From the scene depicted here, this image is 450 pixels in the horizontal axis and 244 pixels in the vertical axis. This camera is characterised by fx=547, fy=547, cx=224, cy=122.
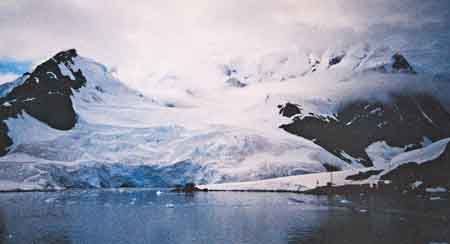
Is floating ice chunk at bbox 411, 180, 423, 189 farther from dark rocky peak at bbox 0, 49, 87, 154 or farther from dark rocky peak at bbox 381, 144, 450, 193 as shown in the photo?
dark rocky peak at bbox 0, 49, 87, 154

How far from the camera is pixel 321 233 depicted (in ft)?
168

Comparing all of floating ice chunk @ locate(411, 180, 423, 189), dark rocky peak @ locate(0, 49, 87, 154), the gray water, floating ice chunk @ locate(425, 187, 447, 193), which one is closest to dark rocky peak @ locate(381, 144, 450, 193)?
floating ice chunk @ locate(411, 180, 423, 189)

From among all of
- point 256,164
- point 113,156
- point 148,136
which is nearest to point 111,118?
point 148,136

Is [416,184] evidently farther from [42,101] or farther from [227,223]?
[42,101]

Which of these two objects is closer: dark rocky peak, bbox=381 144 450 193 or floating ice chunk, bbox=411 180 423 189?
dark rocky peak, bbox=381 144 450 193

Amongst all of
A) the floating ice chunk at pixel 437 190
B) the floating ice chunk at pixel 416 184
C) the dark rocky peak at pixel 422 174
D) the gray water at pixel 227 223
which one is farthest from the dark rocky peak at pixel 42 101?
the floating ice chunk at pixel 437 190

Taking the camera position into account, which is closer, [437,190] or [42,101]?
[437,190]

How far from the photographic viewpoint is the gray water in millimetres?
48469

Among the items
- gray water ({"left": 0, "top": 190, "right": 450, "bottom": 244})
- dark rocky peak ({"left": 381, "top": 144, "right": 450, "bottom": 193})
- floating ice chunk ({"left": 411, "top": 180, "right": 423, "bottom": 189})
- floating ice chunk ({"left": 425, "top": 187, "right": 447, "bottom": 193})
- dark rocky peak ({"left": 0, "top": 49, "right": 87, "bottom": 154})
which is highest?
dark rocky peak ({"left": 0, "top": 49, "right": 87, "bottom": 154})

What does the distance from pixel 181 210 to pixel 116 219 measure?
13229 mm

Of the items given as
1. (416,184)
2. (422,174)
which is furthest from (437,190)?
(422,174)

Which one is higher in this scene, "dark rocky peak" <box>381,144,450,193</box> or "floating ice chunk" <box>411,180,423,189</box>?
"dark rocky peak" <box>381,144,450,193</box>

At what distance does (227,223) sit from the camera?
2320 inches

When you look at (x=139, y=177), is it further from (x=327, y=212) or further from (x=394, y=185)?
(x=327, y=212)
